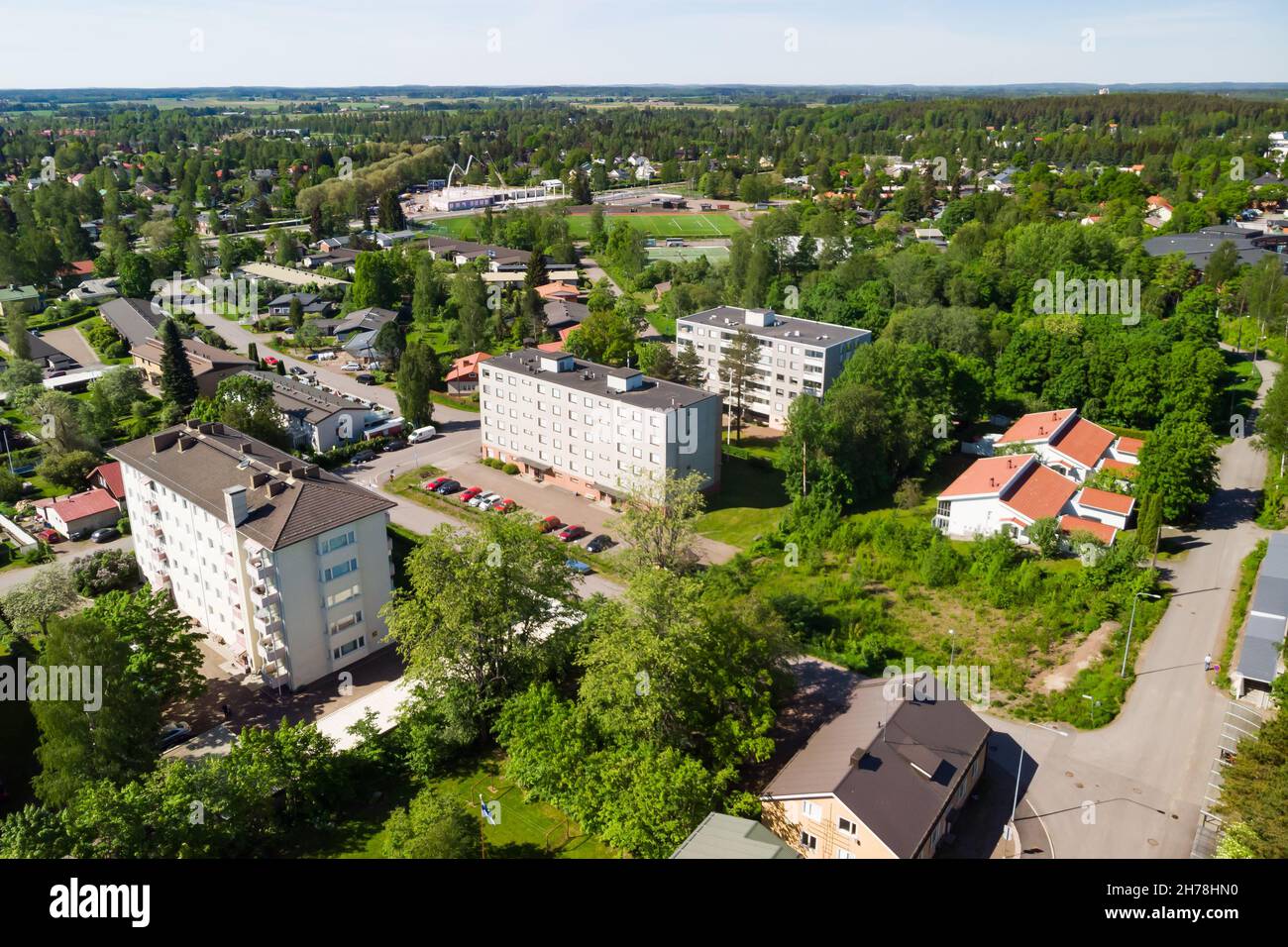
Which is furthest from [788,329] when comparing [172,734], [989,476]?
[172,734]

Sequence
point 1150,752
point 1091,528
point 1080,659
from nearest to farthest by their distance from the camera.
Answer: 1. point 1150,752
2. point 1080,659
3. point 1091,528

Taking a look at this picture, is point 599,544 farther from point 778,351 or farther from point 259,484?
point 778,351

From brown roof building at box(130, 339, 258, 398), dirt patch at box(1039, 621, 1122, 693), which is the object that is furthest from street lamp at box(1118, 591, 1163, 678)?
brown roof building at box(130, 339, 258, 398)

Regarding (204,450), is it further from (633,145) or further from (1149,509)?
(633,145)

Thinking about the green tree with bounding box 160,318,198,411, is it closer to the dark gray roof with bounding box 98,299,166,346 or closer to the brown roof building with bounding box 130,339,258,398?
the brown roof building with bounding box 130,339,258,398

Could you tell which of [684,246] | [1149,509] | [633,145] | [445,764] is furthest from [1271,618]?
[633,145]
